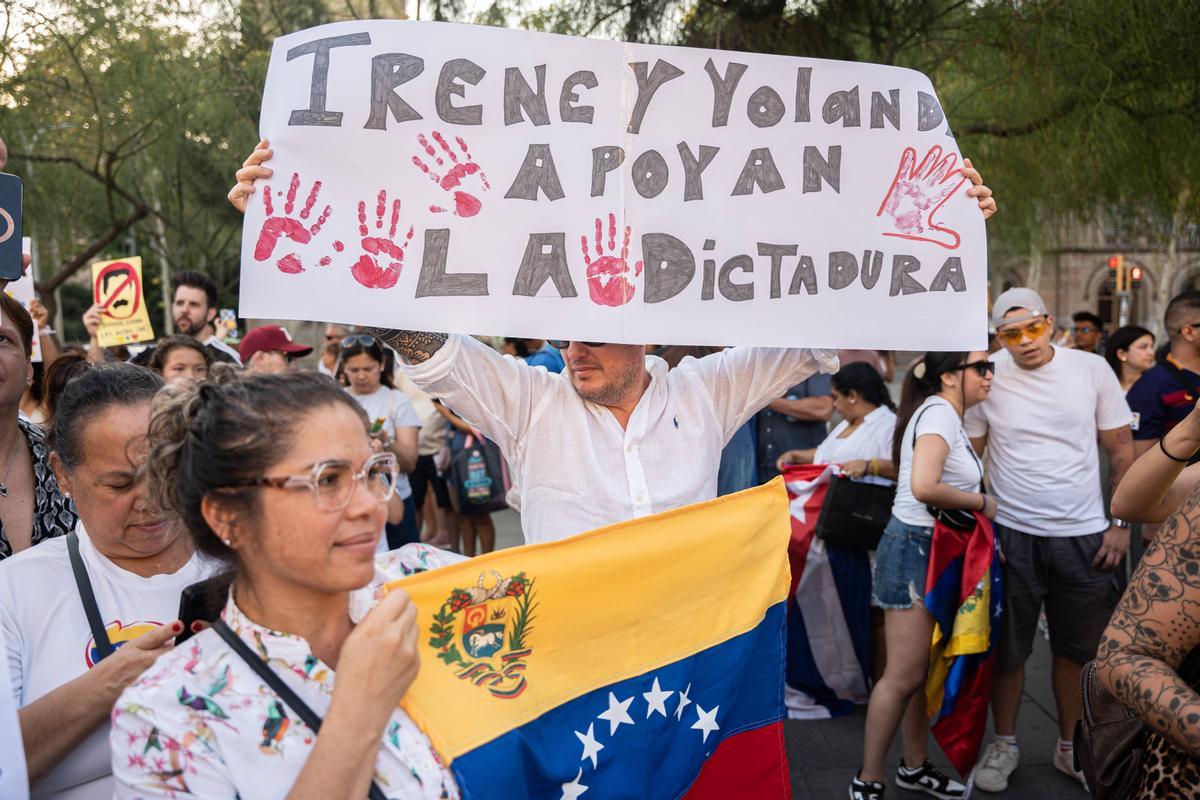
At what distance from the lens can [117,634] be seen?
1924mm

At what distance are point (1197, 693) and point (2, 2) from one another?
8.29 metres

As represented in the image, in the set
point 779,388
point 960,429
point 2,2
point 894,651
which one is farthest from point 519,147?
point 2,2

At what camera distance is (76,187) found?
11227 mm

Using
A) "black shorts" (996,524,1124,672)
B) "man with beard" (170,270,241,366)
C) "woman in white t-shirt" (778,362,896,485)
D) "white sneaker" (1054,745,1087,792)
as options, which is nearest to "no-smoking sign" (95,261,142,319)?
"man with beard" (170,270,241,366)

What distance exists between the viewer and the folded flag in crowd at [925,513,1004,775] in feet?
12.7

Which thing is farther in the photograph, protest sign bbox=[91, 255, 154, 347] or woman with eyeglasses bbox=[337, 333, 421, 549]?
protest sign bbox=[91, 255, 154, 347]

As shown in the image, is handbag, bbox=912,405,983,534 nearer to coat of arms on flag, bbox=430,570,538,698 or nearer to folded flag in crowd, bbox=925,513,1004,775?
folded flag in crowd, bbox=925,513,1004,775

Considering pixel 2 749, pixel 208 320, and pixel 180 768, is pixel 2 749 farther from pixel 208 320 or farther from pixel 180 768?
pixel 208 320

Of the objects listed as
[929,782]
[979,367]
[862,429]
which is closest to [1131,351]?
[862,429]

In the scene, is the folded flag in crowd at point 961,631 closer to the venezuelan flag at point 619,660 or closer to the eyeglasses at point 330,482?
the venezuelan flag at point 619,660

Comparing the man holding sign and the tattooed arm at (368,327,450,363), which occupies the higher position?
the tattooed arm at (368,327,450,363)

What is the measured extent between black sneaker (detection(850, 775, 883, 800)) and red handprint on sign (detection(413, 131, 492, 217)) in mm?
2808

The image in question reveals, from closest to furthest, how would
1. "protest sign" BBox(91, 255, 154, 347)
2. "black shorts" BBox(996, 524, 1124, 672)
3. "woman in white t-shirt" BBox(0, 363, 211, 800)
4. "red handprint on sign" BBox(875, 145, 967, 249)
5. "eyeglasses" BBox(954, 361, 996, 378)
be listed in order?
"woman in white t-shirt" BBox(0, 363, 211, 800)
"red handprint on sign" BBox(875, 145, 967, 249)
"eyeglasses" BBox(954, 361, 996, 378)
"black shorts" BBox(996, 524, 1124, 672)
"protest sign" BBox(91, 255, 154, 347)

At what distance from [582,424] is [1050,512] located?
2.47 meters
